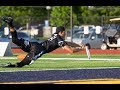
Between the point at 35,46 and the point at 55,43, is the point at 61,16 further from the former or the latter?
the point at 55,43

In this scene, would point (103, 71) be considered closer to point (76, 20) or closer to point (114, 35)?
point (114, 35)

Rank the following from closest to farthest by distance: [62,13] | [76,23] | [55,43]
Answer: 1. [55,43]
2. [62,13]
3. [76,23]

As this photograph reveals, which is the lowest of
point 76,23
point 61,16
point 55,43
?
point 76,23

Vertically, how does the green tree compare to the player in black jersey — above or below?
above

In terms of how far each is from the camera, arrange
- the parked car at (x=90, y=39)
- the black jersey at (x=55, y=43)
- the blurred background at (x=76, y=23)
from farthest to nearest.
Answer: the parked car at (x=90, y=39), the blurred background at (x=76, y=23), the black jersey at (x=55, y=43)

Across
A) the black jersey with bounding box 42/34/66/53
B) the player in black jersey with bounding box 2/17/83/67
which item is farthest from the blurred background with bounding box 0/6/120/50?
the black jersey with bounding box 42/34/66/53

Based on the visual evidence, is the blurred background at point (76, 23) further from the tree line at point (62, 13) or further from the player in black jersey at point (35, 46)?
the player in black jersey at point (35, 46)

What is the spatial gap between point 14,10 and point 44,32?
5901 millimetres

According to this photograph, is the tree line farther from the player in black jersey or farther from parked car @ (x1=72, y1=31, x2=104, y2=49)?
the player in black jersey

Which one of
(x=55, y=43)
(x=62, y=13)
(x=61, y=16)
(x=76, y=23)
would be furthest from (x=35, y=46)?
(x=76, y=23)

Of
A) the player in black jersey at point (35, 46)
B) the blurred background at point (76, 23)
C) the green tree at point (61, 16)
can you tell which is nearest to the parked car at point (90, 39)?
the blurred background at point (76, 23)

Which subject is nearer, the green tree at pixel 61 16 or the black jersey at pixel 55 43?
the black jersey at pixel 55 43

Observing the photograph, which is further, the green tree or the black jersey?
the green tree
